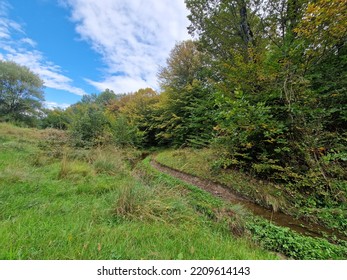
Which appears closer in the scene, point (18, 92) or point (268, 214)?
point (268, 214)

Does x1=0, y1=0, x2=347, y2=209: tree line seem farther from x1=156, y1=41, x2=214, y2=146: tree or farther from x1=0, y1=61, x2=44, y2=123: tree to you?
x1=0, y1=61, x2=44, y2=123: tree

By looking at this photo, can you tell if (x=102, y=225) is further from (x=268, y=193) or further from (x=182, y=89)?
(x=182, y=89)

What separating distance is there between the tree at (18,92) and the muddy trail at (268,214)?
86.2 feet

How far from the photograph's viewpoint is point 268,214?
383cm

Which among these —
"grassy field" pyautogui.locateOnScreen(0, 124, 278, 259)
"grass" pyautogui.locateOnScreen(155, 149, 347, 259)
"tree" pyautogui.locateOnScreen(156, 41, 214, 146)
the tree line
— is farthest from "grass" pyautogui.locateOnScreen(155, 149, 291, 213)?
"tree" pyautogui.locateOnScreen(156, 41, 214, 146)

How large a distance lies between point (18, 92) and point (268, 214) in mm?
30115

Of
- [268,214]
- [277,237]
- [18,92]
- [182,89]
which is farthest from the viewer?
[18,92]

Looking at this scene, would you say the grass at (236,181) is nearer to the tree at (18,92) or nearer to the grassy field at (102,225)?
the grassy field at (102,225)

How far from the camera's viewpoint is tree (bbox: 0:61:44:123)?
20.3 m

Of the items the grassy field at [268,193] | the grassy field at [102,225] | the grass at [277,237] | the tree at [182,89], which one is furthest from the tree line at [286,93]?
the tree at [182,89]

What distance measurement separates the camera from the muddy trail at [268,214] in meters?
3.05

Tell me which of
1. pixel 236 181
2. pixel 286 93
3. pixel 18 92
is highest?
pixel 18 92

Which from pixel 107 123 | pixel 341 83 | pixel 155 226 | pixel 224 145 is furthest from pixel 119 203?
pixel 107 123

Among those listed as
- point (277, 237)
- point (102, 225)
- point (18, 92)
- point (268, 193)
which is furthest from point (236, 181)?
point (18, 92)
